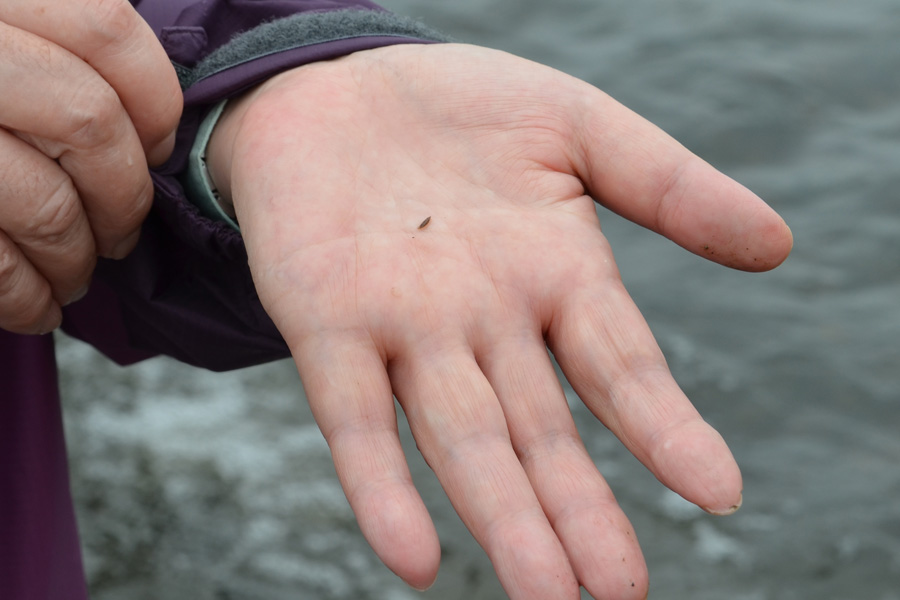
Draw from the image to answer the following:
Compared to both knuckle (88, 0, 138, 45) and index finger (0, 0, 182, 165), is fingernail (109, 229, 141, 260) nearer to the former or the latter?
index finger (0, 0, 182, 165)

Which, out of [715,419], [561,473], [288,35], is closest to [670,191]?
[561,473]

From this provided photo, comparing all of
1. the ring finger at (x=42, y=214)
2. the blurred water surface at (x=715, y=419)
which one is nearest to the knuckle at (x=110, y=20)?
the ring finger at (x=42, y=214)

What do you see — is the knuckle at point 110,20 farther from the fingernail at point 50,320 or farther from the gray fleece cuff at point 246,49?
the fingernail at point 50,320

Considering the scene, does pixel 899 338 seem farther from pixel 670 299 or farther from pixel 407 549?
pixel 407 549

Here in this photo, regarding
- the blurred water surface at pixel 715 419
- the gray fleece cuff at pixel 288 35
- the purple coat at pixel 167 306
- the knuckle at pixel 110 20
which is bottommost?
the blurred water surface at pixel 715 419

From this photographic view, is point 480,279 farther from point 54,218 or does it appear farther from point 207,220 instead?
point 54,218

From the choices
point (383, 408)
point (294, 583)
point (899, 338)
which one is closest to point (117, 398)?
point (294, 583)

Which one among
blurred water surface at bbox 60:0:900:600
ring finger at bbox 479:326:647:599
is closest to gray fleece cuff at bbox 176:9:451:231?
ring finger at bbox 479:326:647:599
